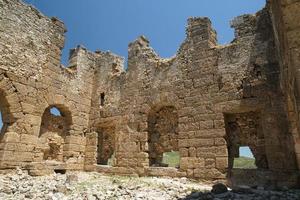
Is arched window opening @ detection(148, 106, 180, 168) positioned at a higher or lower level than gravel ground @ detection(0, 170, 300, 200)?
higher

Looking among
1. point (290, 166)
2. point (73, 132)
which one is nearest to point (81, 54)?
point (73, 132)

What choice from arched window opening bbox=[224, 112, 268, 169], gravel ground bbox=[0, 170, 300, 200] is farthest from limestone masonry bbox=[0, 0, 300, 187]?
gravel ground bbox=[0, 170, 300, 200]

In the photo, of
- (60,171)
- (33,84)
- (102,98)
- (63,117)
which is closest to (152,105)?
(102,98)

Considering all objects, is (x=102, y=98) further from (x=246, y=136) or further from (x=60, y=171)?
(x=246, y=136)

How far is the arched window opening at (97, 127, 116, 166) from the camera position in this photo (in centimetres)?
1004

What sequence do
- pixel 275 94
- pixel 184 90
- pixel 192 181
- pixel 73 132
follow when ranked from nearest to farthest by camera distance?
pixel 275 94 → pixel 192 181 → pixel 184 90 → pixel 73 132

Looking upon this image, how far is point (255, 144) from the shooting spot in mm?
6855

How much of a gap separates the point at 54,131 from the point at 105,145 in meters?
2.06

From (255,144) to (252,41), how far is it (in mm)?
2959

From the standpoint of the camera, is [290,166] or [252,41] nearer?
[290,166]

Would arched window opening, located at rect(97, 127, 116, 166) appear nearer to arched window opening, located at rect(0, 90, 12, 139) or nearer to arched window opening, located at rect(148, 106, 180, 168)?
arched window opening, located at rect(148, 106, 180, 168)

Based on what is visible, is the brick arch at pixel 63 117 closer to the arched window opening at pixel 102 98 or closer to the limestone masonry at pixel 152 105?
the limestone masonry at pixel 152 105

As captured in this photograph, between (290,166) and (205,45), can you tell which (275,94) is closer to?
(290,166)

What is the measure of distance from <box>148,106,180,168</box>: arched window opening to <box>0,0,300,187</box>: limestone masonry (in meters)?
0.03
